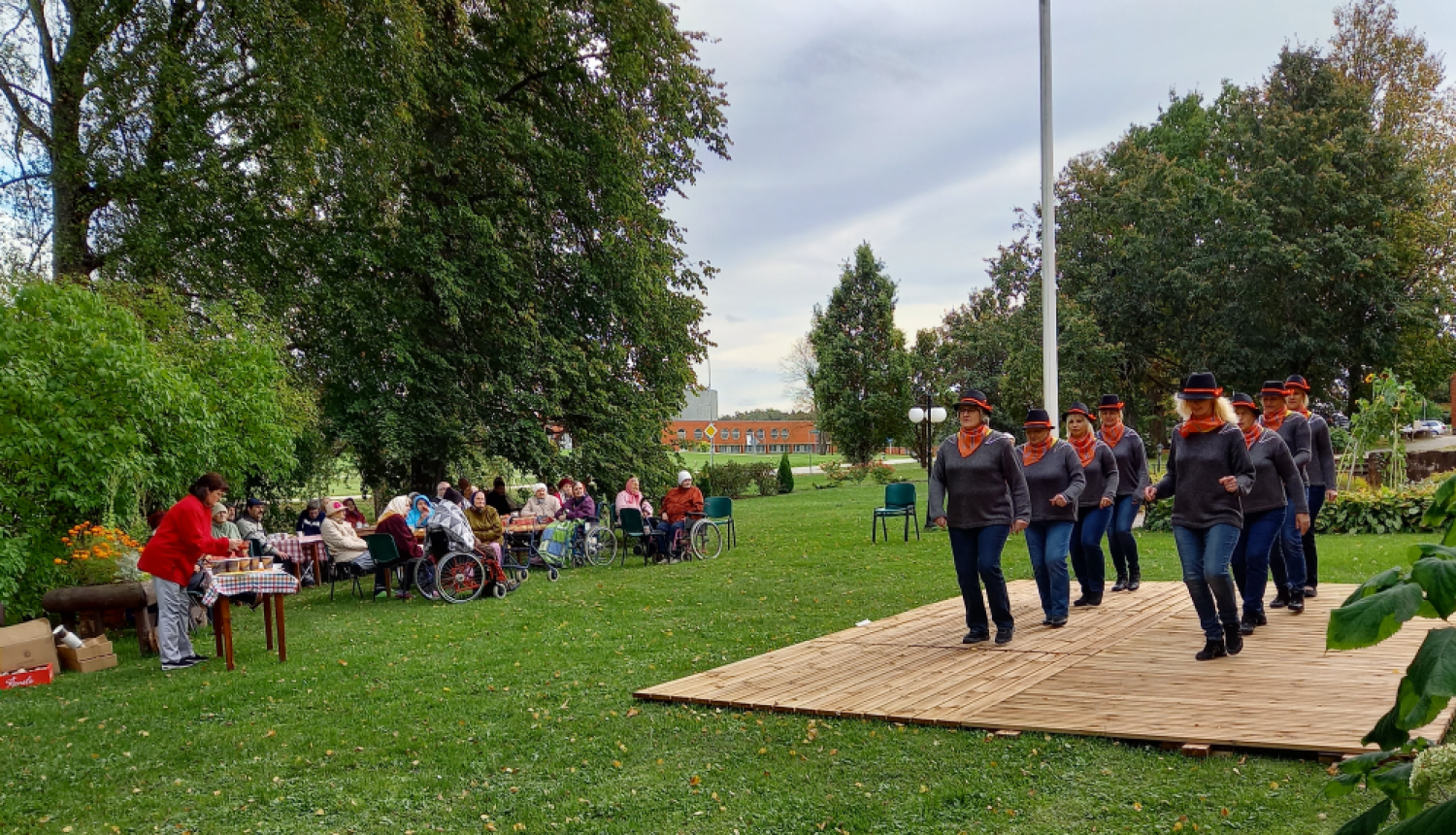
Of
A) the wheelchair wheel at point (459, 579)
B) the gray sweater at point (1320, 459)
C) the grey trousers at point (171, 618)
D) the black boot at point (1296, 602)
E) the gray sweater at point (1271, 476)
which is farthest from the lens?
the wheelchair wheel at point (459, 579)

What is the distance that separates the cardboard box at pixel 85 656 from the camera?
9555 millimetres

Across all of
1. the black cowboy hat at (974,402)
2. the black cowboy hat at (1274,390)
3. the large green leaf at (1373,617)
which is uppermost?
the black cowboy hat at (1274,390)

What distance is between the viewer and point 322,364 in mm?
18312

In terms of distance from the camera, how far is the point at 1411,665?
121cm

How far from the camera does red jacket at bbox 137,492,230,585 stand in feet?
29.8

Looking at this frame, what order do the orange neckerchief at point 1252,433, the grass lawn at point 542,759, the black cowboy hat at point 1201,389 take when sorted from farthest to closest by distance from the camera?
1. the orange neckerchief at point 1252,433
2. the black cowboy hat at point 1201,389
3. the grass lawn at point 542,759

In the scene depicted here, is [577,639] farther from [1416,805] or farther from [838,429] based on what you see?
[838,429]

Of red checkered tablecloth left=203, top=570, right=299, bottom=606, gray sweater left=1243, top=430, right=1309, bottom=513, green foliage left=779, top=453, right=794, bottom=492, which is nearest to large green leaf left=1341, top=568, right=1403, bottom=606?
gray sweater left=1243, top=430, right=1309, bottom=513

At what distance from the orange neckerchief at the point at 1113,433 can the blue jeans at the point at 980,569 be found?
9.72 feet

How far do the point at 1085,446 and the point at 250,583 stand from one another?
24.3ft

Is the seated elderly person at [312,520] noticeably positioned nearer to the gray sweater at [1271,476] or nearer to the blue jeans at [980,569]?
the blue jeans at [980,569]

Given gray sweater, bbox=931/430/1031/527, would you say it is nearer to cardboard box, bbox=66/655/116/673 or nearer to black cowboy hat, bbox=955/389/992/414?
black cowboy hat, bbox=955/389/992/414

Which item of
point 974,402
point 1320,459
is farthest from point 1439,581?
point 1320,459

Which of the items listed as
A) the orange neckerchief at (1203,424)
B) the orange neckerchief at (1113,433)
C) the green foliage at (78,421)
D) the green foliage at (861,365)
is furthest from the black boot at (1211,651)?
the green foliage at (861,365)
